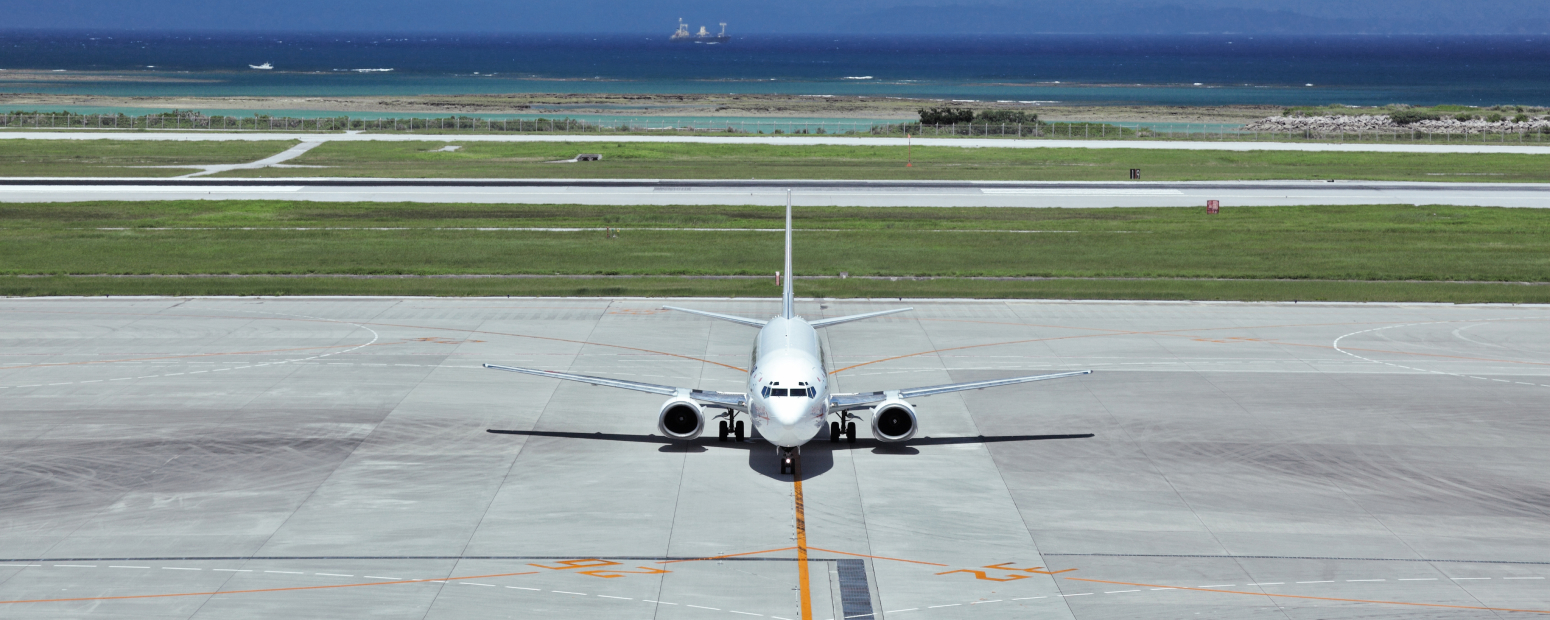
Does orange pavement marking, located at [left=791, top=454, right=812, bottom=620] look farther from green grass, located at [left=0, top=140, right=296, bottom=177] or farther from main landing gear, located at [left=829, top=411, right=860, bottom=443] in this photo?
green grass, located at [left=0, top=140, right=296, bottom=177]

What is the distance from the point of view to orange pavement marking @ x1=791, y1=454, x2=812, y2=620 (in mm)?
22688

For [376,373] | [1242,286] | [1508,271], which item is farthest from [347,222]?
[1508,271]

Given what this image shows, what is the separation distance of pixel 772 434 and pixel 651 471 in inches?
147

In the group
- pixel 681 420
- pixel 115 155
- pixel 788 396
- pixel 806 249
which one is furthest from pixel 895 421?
pixel 115 155

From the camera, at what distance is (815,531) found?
86.4 feet

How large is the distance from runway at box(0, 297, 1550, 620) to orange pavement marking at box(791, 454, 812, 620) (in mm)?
112

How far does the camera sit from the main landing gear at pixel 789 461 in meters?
29.7

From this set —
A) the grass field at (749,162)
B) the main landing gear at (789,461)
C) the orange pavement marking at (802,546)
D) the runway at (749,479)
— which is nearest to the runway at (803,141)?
the grass field at (749,162)

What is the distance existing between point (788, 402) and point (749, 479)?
256 cm

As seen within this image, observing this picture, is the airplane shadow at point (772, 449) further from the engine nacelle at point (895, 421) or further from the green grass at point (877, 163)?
the green grass at point (877, 163)

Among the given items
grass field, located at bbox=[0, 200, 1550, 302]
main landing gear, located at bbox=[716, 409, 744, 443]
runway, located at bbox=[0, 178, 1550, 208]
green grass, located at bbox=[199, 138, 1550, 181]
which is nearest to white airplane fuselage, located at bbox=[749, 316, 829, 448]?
main landing gear, located at bbox=[716, 409, 744, 443]

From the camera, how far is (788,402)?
28.4 meters

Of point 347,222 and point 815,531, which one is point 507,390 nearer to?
point 815,531

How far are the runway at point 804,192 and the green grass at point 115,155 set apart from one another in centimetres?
586
